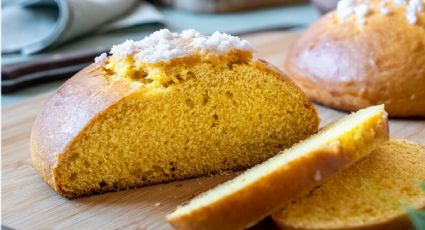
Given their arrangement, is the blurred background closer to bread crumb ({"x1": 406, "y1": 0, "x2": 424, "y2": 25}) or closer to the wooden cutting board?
the wooden cutting board

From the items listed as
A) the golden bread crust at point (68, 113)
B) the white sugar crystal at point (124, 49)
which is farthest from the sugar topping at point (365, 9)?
the golden bread crust at point (68, 113)

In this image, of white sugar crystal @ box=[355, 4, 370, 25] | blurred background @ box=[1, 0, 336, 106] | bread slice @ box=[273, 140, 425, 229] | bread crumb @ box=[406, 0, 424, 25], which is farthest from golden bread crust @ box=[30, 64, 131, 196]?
bread crumb @ box=[406, 0, 424, 25]

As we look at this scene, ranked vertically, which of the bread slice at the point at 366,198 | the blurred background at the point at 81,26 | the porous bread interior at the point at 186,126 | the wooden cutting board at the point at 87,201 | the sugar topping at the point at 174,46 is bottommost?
the bread slice at the point at 366,198

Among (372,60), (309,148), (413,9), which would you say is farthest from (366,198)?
(413,9)

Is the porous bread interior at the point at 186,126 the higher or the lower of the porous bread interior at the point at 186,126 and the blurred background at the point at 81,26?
the lower

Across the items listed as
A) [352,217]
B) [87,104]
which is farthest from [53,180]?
[352,217]

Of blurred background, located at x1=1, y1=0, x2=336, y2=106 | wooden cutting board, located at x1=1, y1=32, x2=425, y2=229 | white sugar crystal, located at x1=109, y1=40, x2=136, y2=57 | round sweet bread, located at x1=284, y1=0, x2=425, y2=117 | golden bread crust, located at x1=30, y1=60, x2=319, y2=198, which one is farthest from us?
blurred background, located at x1=1, y1=0, x2=336, y2=106

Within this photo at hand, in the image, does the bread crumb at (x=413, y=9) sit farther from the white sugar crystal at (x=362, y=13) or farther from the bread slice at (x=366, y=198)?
the bread slice at (x=366, y=198)
